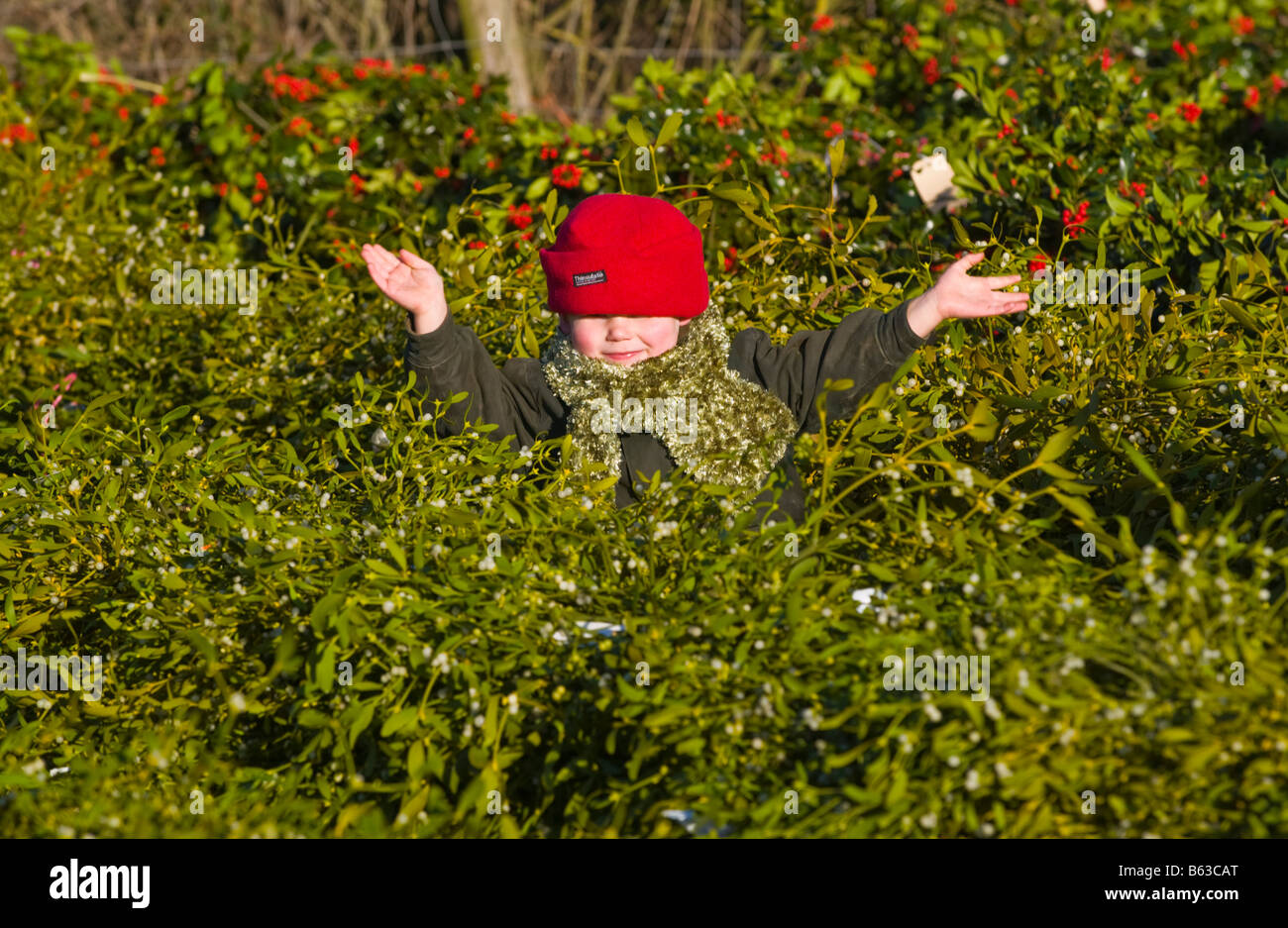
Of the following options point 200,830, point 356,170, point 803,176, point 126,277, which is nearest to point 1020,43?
point 803,176

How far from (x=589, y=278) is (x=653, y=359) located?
0.73 feet

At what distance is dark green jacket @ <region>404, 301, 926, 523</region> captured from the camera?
2.81 metres

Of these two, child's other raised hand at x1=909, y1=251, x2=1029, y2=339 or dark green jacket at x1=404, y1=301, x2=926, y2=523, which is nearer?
child's other raised hand at x1=909, y1=251, x2=1029, y2=339

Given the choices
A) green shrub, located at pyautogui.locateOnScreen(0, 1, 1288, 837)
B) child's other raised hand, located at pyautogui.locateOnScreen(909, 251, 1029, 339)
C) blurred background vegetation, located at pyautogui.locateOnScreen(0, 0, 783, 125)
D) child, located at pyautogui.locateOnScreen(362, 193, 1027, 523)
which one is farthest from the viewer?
blurred background vegetation, located at pyautogui.locateOnScreen(0, 0, 783, 125)

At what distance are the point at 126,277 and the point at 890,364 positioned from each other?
8.91ft

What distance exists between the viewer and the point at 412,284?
284cm

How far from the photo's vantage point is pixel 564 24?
896cm

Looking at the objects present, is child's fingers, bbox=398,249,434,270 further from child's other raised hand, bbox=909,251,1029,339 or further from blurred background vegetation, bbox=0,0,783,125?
blurred background vegetation, bbox=0,0,783,125

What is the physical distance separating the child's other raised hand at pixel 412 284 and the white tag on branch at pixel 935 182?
2009mm

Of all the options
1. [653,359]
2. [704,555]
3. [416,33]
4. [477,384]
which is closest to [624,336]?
[653,359]

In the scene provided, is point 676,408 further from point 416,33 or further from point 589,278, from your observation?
point 416,33

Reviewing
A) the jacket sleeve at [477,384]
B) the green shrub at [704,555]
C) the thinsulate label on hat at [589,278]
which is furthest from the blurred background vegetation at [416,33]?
the thinsulate label on hat at [589,278]

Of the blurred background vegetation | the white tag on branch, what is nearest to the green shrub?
the white tag on branch

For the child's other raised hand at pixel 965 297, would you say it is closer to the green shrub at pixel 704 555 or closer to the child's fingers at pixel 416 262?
the green shrub at pixel 704 555
